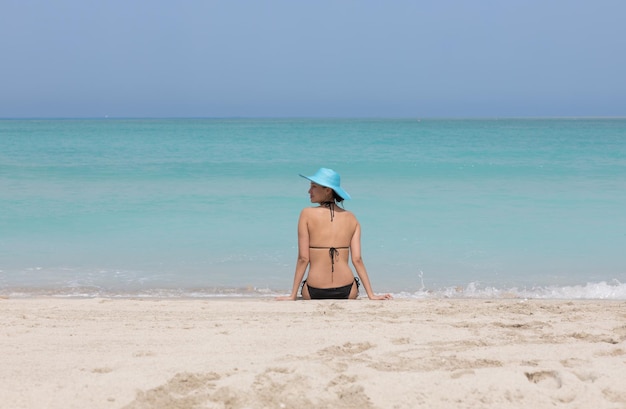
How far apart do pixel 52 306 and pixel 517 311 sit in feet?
11.2

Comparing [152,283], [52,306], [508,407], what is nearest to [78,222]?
[152,283]

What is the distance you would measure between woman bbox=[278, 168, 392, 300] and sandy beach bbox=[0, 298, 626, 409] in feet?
1.08

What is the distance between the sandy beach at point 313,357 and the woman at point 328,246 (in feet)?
1.08

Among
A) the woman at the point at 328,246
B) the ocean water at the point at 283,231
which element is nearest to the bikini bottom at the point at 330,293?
the woman at the point at 328,246

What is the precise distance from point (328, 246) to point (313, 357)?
1.70 meters

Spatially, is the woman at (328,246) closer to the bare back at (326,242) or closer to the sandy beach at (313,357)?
the bare back at (326,242)

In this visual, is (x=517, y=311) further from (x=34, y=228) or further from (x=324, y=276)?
(x=34, y=228)

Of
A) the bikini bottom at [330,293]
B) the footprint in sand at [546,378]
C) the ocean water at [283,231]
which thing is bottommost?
the ocean water at [283,231]

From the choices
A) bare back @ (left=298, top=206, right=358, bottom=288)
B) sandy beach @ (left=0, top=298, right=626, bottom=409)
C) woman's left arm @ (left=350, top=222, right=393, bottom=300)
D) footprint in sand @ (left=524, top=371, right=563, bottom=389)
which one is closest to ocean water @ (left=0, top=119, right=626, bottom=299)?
woman's left arm @ (left=350, top=222, right=393, bottom=300)

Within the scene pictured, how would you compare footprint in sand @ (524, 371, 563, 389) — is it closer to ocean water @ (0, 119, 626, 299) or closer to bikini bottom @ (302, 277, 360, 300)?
bikini bottom @ (302, 277, 360, 300)

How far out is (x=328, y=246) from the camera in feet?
16.9

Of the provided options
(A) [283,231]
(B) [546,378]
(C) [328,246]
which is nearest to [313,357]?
(B) [546,378]

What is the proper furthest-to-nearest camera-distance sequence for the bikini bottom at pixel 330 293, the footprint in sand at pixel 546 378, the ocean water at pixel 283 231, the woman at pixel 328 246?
the ocean water at pixel 283 231 → the bikini bottom at pixel 330 293 → the woman at pixel 328 246 → the footprint in sand at pixel 546 378

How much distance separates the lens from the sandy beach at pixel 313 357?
9.82ft
